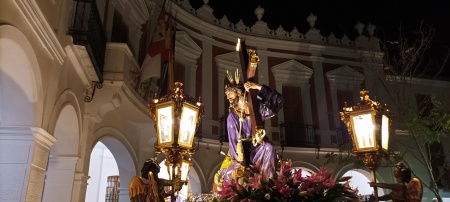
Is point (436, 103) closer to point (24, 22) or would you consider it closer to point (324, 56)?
point (324, 56)

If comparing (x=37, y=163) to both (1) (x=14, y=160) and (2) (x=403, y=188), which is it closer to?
(1) (x=14, y=160)

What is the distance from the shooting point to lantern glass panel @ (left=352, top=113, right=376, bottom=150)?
15.0 feet

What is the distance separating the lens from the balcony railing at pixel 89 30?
6.62 meters

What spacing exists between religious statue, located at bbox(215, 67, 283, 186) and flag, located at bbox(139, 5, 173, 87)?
4008 mm

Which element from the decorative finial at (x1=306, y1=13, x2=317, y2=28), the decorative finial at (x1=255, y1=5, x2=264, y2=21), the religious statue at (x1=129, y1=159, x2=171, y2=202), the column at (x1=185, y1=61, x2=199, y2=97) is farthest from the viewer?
the decorative finial at (x1=306, y1=13, x2=317, y2=28)

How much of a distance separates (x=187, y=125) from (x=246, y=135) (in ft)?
4.26

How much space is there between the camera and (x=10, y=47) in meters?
4.75

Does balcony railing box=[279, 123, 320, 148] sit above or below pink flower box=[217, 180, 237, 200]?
above

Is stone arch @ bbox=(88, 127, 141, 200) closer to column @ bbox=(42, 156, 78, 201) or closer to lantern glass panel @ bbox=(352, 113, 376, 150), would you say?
column @ bbox=(42, 156, 78, 201)

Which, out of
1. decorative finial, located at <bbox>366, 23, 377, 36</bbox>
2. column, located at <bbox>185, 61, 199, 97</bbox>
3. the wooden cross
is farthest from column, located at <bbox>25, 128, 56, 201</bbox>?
decorative finial, located at <bbox>366, 23, 377, 36</bbox>

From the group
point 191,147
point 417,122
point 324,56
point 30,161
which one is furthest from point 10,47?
point 324,56

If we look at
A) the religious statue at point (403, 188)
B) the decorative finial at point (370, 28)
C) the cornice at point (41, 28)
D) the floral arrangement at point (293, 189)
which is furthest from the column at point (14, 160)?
the decorative finial at point (370, 28)

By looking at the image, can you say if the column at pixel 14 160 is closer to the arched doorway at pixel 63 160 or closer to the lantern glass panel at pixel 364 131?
the arched doorway at pixel 63 160

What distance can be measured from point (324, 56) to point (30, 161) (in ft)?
45.0
